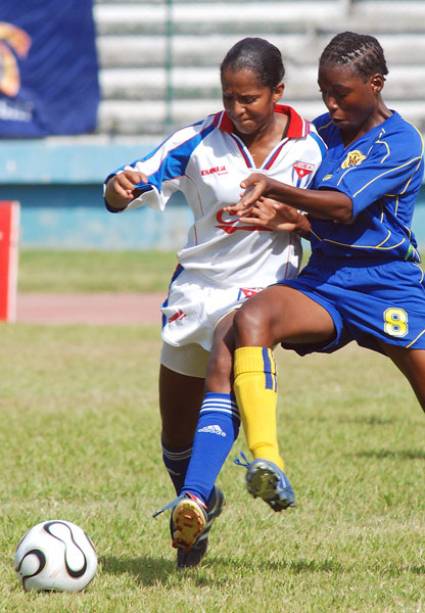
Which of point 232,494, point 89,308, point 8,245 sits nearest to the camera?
point 232,494

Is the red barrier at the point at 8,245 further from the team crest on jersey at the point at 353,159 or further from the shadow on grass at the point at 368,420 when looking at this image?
the team crest on jersey at the point at 353,159

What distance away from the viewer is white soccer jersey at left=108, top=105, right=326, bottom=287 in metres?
4.51

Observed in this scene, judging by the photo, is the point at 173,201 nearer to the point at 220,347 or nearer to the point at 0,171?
the point at 0,171

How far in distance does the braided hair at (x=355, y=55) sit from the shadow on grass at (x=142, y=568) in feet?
6.14

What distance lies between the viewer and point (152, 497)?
603 centimetres

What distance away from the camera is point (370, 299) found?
4.34 m

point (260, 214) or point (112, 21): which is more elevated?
point (260, 214)

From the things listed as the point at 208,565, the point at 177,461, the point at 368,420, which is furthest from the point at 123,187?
the point at 368,420

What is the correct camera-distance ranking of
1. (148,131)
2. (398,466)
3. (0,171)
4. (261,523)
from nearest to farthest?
(261,523) → (398,466) → (0,171) → (148,131)

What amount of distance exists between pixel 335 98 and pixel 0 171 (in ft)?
57.2

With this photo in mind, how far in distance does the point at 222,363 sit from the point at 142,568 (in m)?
0.93

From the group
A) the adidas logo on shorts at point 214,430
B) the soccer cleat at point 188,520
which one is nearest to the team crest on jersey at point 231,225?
the adidas logo on shorts at point 214,430

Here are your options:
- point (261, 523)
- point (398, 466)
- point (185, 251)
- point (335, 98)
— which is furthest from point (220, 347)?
point (398, 466)

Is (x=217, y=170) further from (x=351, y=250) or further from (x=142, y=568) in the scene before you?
(x=142, y=568)
